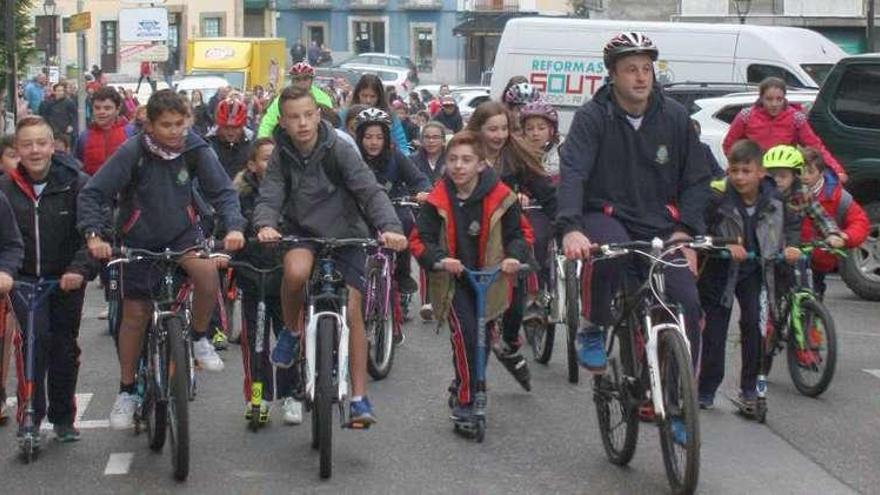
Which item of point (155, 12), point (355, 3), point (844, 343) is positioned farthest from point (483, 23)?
point (844, 343)

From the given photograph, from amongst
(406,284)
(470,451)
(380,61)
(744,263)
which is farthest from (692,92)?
(380,61)

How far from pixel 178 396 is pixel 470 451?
160cm

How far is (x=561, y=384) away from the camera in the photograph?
10.8 m

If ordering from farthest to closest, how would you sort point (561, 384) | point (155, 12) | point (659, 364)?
point (155, 12), point (561, 384), point (659, 364)

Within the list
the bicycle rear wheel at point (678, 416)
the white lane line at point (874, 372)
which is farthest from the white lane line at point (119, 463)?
the white lane line at point (874, 372)

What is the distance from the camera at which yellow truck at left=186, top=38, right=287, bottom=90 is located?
53.3 m

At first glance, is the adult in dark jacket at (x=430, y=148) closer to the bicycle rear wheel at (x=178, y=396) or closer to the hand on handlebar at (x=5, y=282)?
the bicycle rear wheel at (x=178, y=396)

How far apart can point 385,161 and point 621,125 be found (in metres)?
4.23

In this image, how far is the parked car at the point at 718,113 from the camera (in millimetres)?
19203

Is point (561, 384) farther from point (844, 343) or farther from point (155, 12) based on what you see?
point (155, 12)

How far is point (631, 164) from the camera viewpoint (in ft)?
26.2

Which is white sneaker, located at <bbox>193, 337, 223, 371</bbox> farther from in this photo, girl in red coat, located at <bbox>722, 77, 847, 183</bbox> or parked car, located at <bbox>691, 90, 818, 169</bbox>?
parked car, located at <bbox>691, 90, 818, 169</bbox>

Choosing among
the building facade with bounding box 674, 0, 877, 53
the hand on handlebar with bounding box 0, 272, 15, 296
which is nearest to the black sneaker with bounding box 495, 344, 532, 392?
the hand on handlebar with bounding box 0, 272, 15, 296

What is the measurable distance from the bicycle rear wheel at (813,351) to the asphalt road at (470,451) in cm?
12
